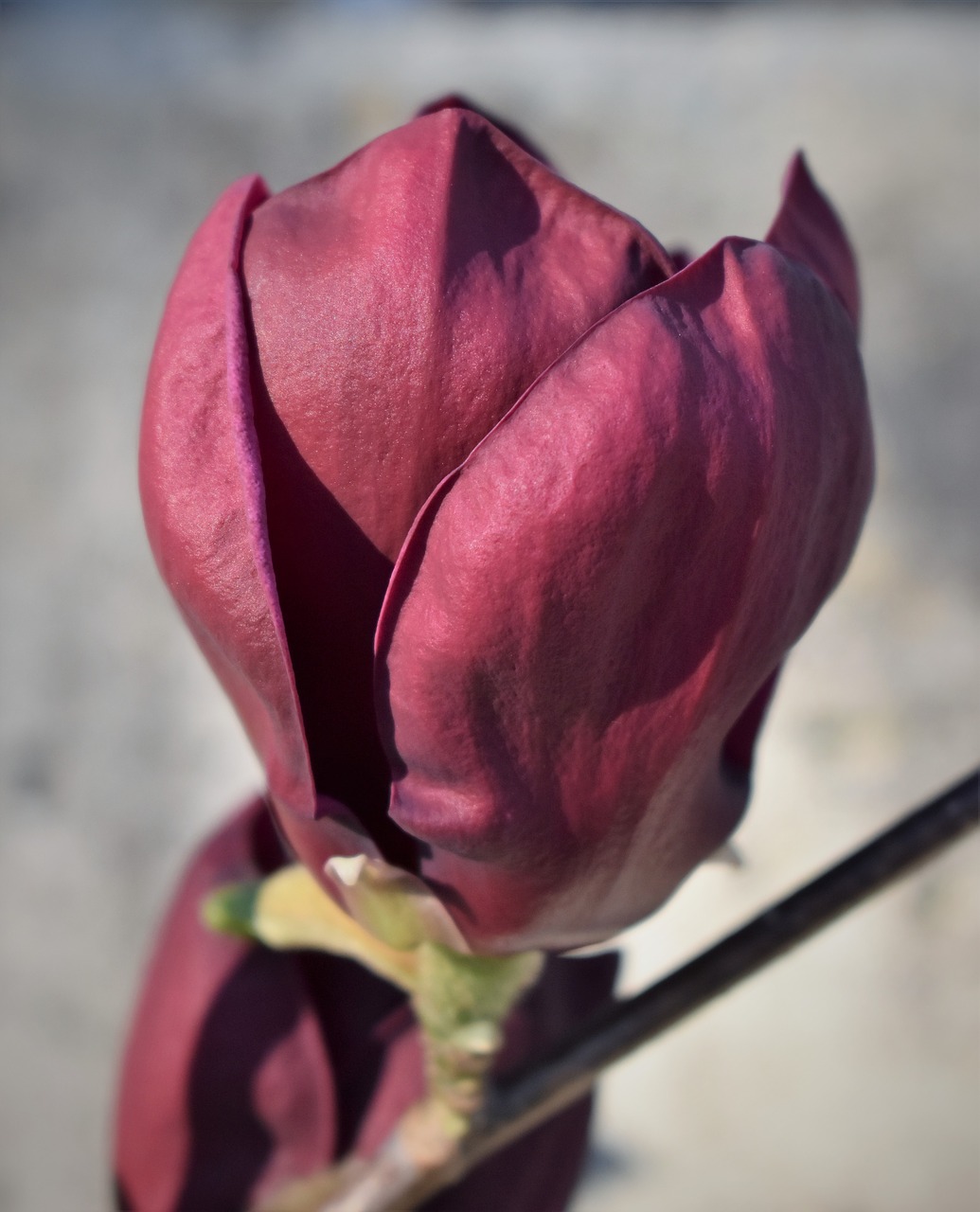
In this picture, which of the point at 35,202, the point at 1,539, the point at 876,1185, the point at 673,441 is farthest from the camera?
the point at 35,202

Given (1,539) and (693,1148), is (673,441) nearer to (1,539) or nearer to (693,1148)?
(693,1148)

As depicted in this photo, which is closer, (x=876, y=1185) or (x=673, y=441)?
(x=673, y=441)

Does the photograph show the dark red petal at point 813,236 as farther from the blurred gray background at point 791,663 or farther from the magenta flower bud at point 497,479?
the blurred gray background at point 791,663

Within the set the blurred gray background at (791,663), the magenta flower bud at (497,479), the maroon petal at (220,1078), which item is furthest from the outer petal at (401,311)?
the blurred gray background at (791,663)

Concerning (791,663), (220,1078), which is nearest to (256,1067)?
(220,1078)

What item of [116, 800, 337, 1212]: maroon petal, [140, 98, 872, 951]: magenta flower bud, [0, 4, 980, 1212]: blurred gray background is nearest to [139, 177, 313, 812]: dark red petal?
[140, 98, 872, 951]: magenta flower bud

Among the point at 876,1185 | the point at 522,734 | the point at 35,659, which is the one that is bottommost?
the point at 876,1185

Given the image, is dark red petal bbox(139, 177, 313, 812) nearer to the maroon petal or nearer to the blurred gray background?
the maroon petal

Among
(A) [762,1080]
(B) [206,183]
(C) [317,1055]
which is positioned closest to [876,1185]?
(A) [762,1080]
